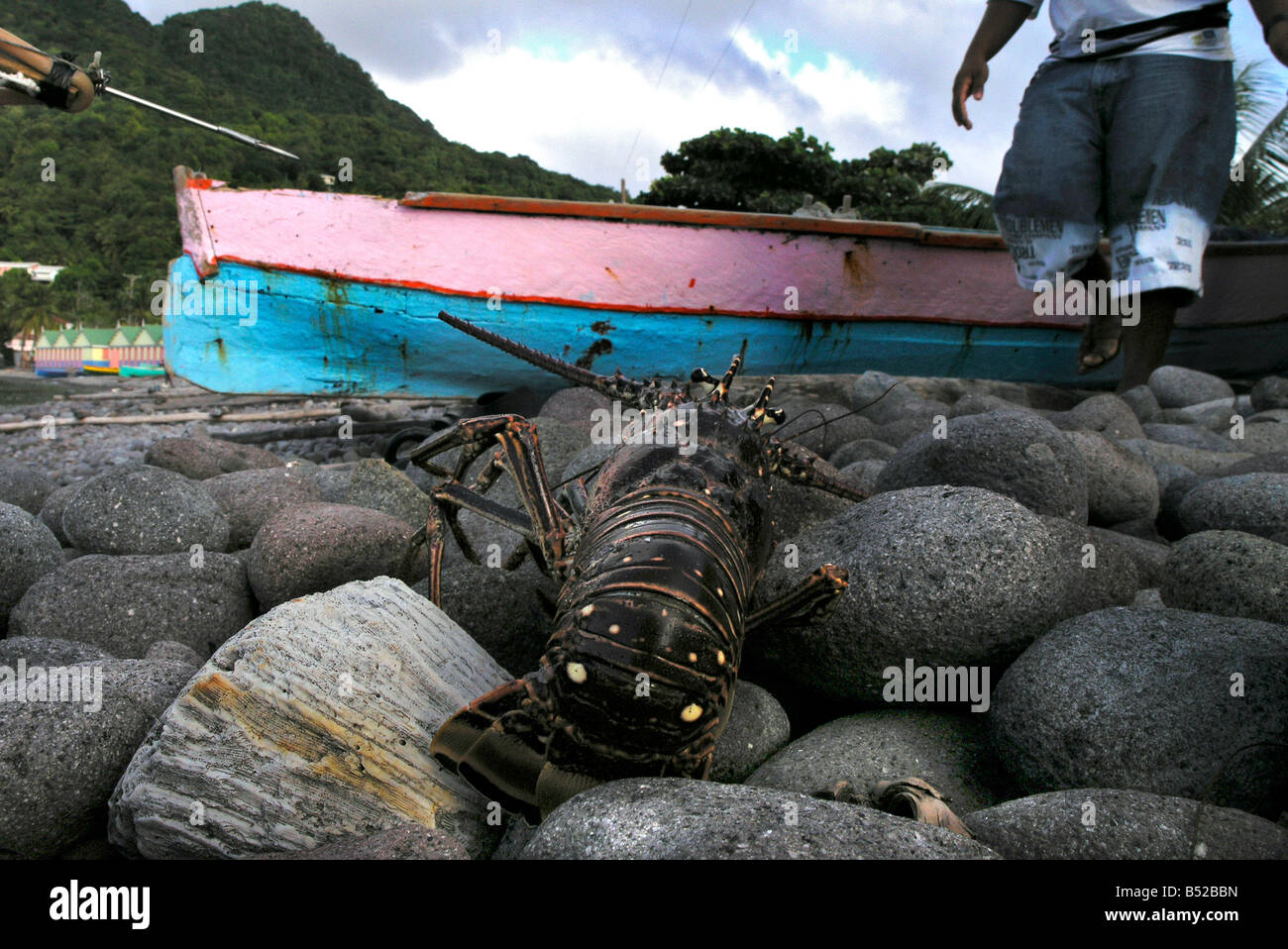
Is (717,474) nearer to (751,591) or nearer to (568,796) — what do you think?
(751,591)

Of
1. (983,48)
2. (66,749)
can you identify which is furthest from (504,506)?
(983,48)

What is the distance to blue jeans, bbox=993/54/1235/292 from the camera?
4.59m

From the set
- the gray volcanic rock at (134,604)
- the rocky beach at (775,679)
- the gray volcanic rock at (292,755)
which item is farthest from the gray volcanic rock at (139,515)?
the gray volcanic rock at (292,755)

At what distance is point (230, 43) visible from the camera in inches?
2435

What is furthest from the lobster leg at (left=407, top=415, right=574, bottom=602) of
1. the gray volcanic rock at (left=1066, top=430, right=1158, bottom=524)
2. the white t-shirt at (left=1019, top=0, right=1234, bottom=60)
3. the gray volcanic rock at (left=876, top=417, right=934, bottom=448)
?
the white t-shirt at (left=1019, top=0, right=1234, bottom=60)

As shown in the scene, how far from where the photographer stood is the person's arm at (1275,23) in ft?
13.3

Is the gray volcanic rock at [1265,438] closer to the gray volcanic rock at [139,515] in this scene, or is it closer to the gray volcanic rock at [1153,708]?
the gray volcanic rock at [1153,708]

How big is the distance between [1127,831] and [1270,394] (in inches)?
257

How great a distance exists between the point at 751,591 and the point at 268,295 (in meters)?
5.88

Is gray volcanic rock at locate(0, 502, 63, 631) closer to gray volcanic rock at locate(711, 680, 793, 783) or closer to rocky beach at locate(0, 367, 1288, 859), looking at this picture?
rocky beach at locate(0, 367, 1288, 859)

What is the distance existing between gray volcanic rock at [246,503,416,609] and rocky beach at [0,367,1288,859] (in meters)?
0.01

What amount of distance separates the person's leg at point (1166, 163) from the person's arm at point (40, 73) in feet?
25.2

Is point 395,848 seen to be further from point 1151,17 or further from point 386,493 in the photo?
point 1151,17

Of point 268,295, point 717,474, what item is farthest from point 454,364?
point 717,474
